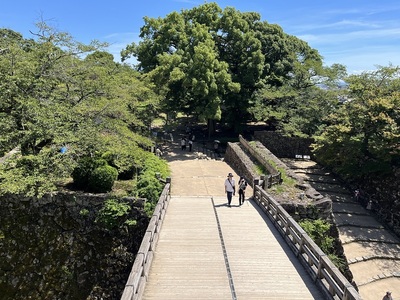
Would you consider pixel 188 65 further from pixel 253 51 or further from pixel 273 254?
pixel 273 254

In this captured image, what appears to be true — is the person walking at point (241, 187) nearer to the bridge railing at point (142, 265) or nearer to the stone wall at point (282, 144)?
the bridge railing at point (142, 265)

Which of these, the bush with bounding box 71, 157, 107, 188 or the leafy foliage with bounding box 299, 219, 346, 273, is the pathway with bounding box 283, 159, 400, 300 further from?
the bush with bounding box 71, 157, 107, 188

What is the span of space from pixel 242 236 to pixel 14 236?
978 cm

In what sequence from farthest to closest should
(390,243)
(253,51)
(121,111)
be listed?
(253,51), (390,243), (121,111)

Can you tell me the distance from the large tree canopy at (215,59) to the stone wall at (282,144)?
3304 millimetres

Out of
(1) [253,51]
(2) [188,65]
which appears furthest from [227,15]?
(2) [188,65]

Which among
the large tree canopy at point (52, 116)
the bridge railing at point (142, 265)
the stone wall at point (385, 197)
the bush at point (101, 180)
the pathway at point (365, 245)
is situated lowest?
the pathway at point (365, 245)

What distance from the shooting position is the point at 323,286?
822cm

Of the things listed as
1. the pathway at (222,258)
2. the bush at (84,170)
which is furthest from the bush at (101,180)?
the pathway at (222,258)

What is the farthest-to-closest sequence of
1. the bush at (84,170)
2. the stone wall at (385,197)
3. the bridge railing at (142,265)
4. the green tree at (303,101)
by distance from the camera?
the green tree at (303,101) < the stone wall at (385,197) < the bush at (84,170) < the bridge railing at (142,265)

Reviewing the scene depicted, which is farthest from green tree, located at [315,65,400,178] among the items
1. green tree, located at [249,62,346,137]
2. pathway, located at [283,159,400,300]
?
green tree, located at [249,62,346,137]

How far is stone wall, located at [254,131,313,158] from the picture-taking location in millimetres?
31473

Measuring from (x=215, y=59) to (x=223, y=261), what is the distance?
22882 millimetres

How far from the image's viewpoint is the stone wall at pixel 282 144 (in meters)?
31.5
